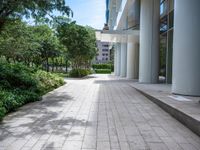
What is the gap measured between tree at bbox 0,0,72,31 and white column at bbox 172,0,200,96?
14.9 feet

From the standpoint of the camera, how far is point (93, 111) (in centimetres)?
846

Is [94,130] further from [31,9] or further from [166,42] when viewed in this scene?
[166,42]

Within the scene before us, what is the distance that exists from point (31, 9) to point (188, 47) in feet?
21.5

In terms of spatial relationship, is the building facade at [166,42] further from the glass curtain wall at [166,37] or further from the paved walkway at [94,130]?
the paved walkway at [94,130]

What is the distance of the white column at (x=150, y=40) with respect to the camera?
1898 centimetres

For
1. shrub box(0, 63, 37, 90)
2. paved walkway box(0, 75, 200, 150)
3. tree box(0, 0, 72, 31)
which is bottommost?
paved walkway box(0, 75, 200, 150)

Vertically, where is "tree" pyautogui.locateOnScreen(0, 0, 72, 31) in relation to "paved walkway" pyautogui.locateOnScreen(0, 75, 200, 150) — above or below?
above

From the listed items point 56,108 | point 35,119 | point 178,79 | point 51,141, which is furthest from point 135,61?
point 51,141

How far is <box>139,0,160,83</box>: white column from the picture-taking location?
→ 18984 millimetres

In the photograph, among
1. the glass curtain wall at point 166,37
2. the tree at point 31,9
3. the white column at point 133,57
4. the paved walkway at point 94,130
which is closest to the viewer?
the paved walkway at point 94,130

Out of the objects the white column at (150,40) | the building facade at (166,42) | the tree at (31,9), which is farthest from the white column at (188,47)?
the white column at (150,40)

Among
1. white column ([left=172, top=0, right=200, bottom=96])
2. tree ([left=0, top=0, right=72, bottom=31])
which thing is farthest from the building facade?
tree ([left=0, top=0, right=72, bottom=31])

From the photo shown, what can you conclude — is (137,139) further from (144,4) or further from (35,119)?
(144,4)

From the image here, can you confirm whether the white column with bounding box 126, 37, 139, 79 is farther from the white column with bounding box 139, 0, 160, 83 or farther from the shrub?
the shrub
